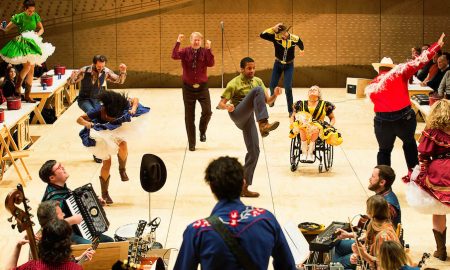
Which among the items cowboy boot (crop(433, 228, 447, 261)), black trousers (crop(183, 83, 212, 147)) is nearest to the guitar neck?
cowboy boot (crop(433, 228, 447, 261))

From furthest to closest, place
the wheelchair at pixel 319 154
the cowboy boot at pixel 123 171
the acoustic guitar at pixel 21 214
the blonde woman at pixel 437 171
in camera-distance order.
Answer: the wheelchair at pixel 319 154
the cowboy boot at pixel 123 171
the blonde woman at pixel 437 171
the acoustic guitar at pixel 21 214

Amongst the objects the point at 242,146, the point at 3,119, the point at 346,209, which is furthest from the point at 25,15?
the point at 346,209

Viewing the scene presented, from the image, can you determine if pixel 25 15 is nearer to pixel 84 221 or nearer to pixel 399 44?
pixel 84 221

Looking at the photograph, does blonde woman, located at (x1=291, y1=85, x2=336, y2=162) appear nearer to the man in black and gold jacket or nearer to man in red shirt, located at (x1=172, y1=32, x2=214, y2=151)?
man in red shirt, located at (x1=172, y1=32, x2=214, y2=151)

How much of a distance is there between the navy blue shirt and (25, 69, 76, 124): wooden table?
926 cm

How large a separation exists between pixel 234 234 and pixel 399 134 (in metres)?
4.98

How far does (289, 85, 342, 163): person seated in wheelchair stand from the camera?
404 inches

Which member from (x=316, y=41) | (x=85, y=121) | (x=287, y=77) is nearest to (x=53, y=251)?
(x=85, y=121)

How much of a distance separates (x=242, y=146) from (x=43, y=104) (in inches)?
145

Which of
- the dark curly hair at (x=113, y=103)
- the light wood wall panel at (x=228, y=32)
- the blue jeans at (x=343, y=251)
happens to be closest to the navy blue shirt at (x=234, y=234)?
the blue jeans at (x=343, y=251)

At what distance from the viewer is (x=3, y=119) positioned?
10734mm

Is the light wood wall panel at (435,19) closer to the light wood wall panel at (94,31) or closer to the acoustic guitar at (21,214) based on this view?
the light wood wall panel at (94,31)

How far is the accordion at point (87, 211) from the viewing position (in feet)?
22.6

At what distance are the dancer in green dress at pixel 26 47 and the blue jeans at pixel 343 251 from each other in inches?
279
